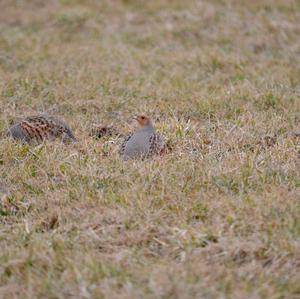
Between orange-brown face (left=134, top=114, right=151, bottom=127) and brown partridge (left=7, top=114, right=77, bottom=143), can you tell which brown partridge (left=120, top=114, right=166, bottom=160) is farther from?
brown partridge (left=7, top=114, right=77, bottom=143)

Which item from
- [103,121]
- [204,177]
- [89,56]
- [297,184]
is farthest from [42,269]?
[89,56]

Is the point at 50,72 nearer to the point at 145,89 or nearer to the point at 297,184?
the point at 145,89

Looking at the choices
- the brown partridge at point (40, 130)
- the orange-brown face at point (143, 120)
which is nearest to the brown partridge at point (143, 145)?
the orange-brown face at point (143, 120)

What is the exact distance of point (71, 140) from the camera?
20.5 ft

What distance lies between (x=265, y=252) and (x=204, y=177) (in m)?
1.03

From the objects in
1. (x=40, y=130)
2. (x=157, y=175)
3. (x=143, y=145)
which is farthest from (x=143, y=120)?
(x=157, y=175)

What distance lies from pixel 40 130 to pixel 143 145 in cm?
103

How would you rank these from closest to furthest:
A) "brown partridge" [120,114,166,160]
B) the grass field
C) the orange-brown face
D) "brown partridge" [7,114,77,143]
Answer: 1. the grass field
2. "brown partridge" [120,114,166,160]
3. the orange-brown face
4. "brown partridge" [7,114,77,143]

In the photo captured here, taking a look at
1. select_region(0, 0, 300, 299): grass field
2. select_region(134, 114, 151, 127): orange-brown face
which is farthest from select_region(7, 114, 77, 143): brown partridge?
select_region(134, 114, 151, 127): orange-brown face

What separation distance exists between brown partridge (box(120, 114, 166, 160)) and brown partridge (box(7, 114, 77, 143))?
0.59 metres

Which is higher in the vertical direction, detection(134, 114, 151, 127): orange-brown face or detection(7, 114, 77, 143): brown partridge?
detection(134, 114, 151, 127): orange-brown face

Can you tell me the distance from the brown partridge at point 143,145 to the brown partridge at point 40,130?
59 cm

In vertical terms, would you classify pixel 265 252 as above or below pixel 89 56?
above

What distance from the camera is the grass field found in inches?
157
